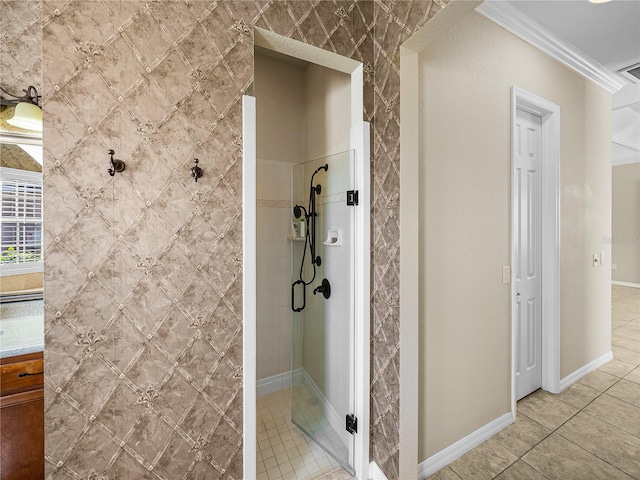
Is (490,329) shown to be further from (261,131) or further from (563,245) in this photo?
(261,131)

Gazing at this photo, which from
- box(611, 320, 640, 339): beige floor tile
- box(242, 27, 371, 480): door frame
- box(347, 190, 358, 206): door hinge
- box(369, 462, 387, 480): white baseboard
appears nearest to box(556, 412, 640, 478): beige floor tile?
box(369, 462, 387, 480): white baseboard

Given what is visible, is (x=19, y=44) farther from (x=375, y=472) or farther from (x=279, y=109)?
(x=375, y=472)

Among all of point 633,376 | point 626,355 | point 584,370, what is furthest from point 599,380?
point 626,355

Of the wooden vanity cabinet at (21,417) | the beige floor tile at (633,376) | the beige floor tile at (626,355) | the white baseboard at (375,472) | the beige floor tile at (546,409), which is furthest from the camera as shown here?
the beige floor tile at (626,355)

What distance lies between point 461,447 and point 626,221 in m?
6.33

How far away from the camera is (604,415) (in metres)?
2.09

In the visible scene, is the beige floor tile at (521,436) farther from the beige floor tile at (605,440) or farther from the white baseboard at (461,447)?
the beige floor tile at (605,440)

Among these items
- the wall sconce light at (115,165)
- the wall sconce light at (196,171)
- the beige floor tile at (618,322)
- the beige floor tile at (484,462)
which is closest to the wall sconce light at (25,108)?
the wall sconce light at (115,165)

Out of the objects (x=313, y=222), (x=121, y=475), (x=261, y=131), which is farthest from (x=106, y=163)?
(x=261, y=131)

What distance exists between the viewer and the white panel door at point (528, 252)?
225cm

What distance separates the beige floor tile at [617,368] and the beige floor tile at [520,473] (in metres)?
1.86

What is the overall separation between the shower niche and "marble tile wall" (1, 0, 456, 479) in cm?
65

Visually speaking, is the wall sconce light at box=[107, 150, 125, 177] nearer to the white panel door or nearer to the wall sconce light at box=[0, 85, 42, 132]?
the wall sconce light at box=[0, 85, 42, 132]

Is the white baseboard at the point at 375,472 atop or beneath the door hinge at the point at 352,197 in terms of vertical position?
beneath
